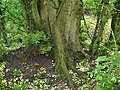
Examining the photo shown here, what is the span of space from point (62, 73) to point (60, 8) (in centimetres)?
166

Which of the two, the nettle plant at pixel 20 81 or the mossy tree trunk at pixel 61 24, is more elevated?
the mossy tree trunk at pixel 61 24

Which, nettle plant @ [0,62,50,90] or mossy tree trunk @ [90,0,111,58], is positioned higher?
mossy tree trunk @ [90,0,111,58]

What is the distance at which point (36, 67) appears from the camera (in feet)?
20.4

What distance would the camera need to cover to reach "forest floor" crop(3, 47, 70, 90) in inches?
228

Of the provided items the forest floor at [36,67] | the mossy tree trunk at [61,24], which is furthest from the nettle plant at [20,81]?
the mossy tree trunk at [61,24]

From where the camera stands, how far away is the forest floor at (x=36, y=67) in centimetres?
579

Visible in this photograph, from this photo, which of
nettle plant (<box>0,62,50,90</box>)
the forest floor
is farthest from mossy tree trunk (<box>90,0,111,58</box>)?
nettle plant (<box>0,62,50,90</box>)

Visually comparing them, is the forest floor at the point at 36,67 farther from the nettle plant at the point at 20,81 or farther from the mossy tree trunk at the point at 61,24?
the mossy tree trunk at the point at 61,24

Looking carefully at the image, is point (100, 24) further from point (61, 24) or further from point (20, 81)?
point (20, 81)

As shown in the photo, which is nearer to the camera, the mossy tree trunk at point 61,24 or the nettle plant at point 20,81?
the nettle plant at point 20,81

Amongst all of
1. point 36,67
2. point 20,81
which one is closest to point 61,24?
point 36,67

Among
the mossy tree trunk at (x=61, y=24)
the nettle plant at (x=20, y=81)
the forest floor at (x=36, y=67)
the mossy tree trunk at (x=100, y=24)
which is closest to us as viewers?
the nettle plant at (x=20, y=81)

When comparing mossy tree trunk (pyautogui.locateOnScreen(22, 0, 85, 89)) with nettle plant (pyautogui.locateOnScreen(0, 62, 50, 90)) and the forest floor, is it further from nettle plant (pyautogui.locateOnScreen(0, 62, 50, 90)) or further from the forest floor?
nettle plant (pyautogui.locateOnScreen(0, 62, 50, 90))

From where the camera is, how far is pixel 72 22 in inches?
253
